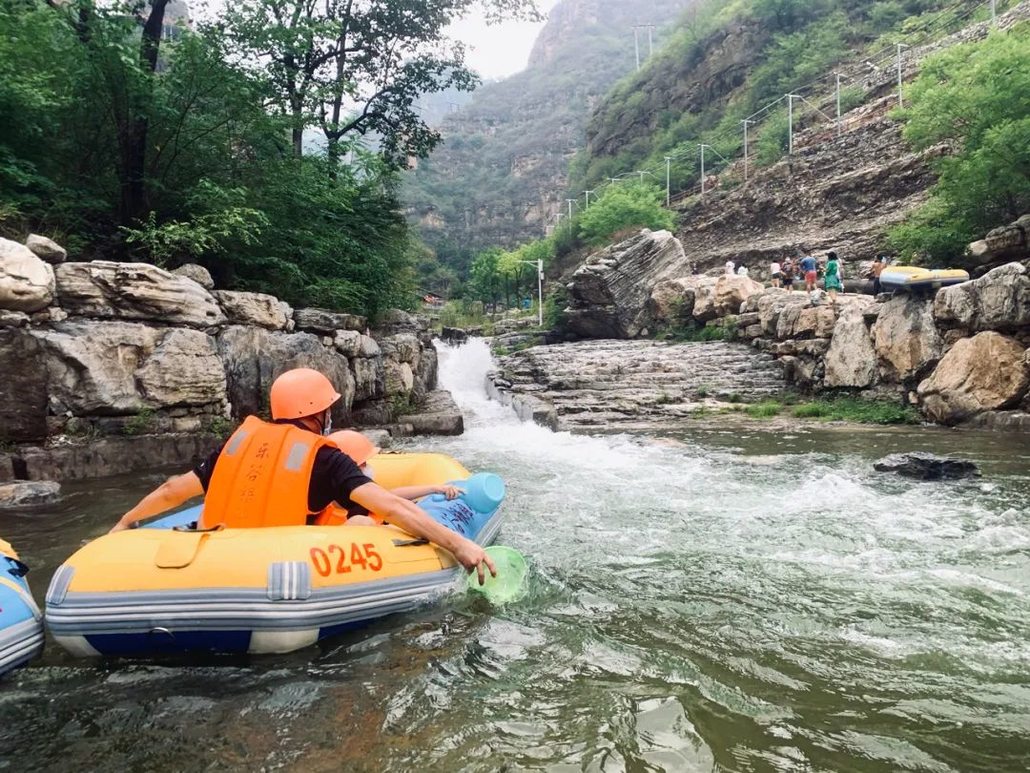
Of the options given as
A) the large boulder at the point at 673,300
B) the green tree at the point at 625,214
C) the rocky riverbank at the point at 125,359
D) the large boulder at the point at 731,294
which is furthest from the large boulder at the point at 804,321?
the green tree at the point at 625,214

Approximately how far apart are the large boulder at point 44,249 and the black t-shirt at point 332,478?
6.00 metres

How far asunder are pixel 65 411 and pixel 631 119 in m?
56.2

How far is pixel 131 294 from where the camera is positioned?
7.89 metres

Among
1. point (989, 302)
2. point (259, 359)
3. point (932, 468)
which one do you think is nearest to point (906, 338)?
point (989, 302)

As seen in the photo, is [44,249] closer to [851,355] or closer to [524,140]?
[851,355]

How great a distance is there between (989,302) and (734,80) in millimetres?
44624

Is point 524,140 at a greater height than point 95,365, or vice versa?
point 524,140

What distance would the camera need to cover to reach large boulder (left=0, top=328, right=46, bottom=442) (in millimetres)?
6898

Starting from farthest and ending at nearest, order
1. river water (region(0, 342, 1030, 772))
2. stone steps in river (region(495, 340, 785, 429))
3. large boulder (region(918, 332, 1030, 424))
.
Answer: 1. stone steps in river (region(495, 340, 785, 429))
2. large boulder (region(918, 332, 1030, 424))
3. river water (region(0, 342, 1030, 772))

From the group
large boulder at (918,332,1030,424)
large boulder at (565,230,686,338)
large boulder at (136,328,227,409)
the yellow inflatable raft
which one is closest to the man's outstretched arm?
large boulder at (136,328,227,409)

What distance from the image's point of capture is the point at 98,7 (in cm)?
865

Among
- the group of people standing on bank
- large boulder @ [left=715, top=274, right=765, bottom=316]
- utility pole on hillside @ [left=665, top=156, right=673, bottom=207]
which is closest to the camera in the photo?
the group of people standing on bank

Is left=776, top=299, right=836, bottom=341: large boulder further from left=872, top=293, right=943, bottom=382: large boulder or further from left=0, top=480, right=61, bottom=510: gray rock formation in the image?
left=0, top=480, right=61, bottom=510: gray rock formation

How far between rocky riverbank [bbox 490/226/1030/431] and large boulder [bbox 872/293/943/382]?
18 millimetres
